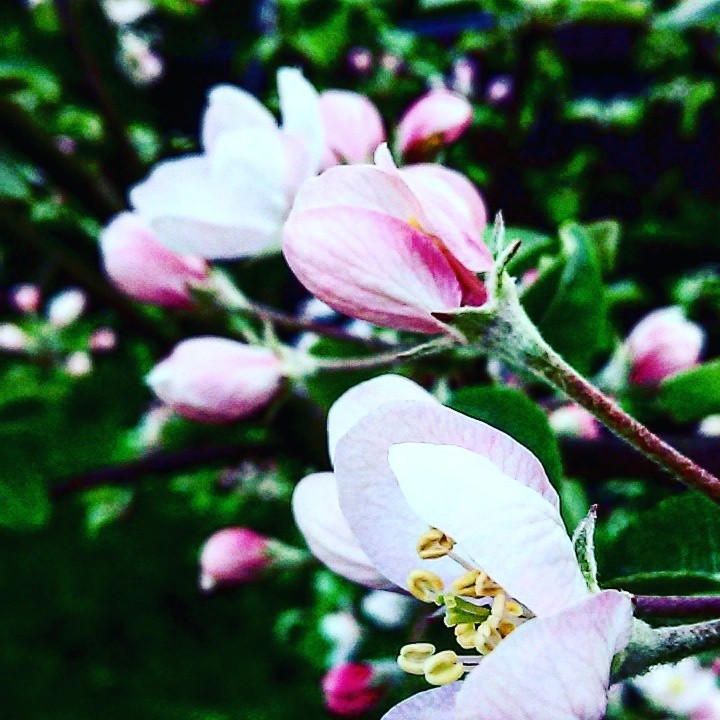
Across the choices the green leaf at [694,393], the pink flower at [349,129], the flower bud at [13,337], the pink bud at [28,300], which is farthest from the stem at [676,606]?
the pink bud at [28,300]

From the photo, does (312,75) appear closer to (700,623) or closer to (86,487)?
(86,487)

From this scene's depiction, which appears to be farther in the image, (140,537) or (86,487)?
(140,537)

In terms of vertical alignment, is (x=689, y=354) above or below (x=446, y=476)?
below

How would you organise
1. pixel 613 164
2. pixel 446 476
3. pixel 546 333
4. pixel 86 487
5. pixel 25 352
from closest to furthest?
pixel 446 476 → pixel 546 333 → pixel 86 487 → pixel 25 352 → pixel 613 164

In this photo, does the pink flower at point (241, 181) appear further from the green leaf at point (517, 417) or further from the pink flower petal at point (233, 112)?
the green leaf at point (517, 417)

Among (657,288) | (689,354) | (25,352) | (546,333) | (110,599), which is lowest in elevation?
(110,599)

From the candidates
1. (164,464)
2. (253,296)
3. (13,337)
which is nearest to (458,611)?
(164,464)

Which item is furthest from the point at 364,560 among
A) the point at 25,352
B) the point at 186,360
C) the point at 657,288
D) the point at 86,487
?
the point at 657,288
